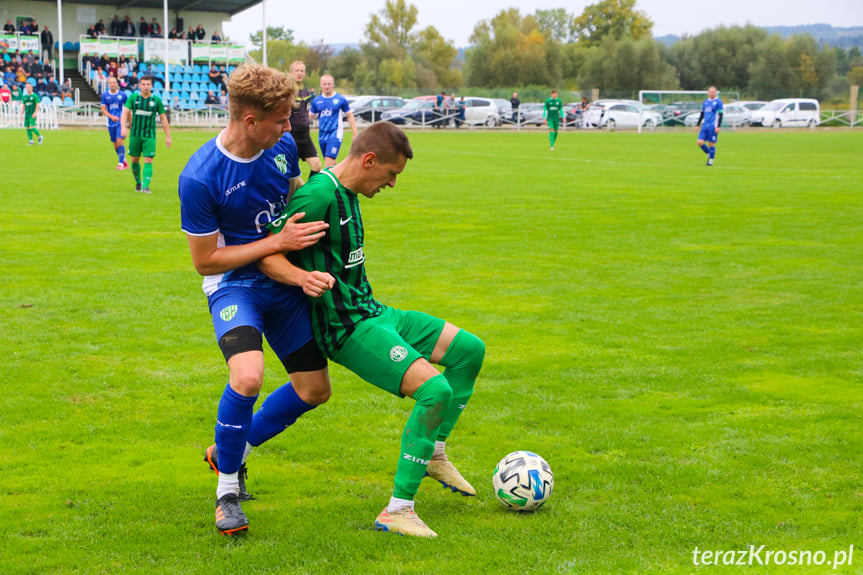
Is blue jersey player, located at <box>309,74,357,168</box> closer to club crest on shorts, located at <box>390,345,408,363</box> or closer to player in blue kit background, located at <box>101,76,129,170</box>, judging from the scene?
player in blue kit background, located at <box>101,76,129,170</box>

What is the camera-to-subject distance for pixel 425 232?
41.4 ft

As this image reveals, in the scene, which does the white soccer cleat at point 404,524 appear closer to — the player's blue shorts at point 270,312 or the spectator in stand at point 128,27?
the player's blue shorts at point 270,312

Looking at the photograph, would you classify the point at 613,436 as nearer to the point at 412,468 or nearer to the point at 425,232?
the point at 412,468

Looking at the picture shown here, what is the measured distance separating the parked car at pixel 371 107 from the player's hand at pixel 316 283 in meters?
42.7

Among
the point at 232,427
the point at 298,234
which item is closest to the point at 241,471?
the point at 232,427

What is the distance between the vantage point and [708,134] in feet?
82.1

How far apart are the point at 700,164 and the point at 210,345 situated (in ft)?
69.6

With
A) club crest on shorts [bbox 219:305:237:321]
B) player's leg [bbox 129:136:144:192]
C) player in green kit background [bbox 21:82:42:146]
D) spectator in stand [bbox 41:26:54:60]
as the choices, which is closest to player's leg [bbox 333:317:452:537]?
club crest on shorts [bbox 219:305:237:321]

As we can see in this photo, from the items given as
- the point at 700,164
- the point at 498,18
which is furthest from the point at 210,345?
the point at 498,18

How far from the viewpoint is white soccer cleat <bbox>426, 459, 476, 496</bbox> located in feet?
13.8

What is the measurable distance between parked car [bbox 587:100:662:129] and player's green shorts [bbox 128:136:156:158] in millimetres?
39441

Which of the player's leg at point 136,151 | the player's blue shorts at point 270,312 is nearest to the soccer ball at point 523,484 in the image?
the player's blue shorts at point 270,312

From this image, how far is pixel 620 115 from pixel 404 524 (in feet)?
167

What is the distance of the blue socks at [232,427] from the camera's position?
369 centimetres
